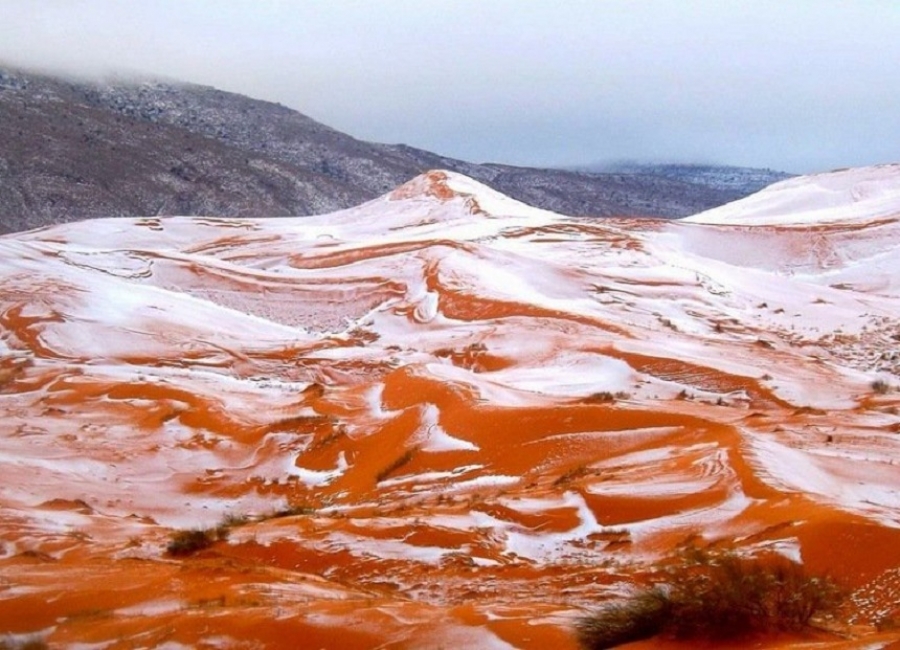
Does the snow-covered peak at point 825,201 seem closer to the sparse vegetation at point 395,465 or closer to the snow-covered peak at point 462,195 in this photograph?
the snow-covered peak at point 462,195

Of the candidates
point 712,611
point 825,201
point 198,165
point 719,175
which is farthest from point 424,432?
point 719,175

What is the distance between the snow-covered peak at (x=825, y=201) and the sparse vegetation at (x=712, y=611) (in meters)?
29.3

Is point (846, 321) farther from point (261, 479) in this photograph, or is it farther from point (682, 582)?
point (682, 582)

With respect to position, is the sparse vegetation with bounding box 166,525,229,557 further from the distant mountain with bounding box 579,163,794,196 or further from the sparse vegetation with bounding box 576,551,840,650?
the distant mountain with bounding box 579,163,794,196

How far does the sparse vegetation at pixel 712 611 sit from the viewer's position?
4.61 meters

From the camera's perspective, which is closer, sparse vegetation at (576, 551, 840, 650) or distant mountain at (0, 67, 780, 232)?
sparse vegetation at (576, 551, 840, 650)

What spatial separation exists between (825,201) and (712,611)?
36591 millimetres

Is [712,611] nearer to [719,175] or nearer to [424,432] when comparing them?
[424,432]

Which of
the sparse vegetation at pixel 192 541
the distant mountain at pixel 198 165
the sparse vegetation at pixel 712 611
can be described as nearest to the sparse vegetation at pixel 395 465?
the sparse vegetation at pixel 192 541

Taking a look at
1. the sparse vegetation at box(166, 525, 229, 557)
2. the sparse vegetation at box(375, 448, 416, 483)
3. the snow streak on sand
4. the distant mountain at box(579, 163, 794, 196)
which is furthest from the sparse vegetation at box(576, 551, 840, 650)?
the distant mountain at box(579, 163, 794, 196)

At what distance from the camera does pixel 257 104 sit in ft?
404

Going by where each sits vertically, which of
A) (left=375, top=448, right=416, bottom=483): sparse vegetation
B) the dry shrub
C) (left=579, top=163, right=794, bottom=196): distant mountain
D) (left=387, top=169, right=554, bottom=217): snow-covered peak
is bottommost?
(left=375, top=448, right=416, bottom=483): sparse vegetation

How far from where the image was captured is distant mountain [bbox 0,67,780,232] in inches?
2938

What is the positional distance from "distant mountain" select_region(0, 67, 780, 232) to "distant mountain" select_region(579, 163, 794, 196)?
14802 millimetres
